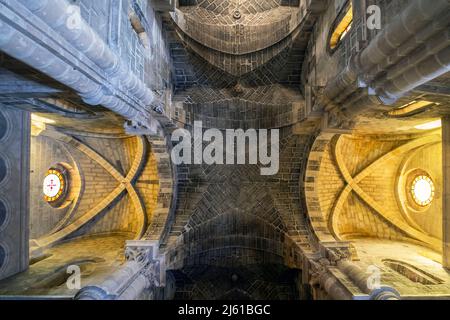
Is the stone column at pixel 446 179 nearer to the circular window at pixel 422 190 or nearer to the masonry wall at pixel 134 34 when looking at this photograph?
the circular window at pixel 422 190

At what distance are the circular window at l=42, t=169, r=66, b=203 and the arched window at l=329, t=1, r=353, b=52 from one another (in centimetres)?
1022

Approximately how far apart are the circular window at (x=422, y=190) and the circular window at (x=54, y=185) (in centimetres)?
1386

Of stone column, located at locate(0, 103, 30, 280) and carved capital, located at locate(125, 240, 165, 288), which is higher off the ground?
stone column, located at locate(0, 103, 30, 280)

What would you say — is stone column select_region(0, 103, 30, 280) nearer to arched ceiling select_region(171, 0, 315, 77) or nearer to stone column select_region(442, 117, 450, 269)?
arched ceiling select_region(171, 0, 315, 77)

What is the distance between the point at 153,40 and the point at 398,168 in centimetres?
1036

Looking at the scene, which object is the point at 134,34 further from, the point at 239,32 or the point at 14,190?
the point at 239,32

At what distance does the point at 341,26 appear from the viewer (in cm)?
538

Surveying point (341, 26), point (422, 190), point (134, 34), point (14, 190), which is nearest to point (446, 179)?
point (422, 190)

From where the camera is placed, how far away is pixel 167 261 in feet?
24.8

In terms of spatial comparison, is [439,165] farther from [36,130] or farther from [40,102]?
[36,130]

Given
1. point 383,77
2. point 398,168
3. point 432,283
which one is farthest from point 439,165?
point 383,77

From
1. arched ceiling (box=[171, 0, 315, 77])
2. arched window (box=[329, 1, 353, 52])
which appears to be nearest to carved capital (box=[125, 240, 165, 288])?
arched ceiling (box=[171, 0, 315, 77])

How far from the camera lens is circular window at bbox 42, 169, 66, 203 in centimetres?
912

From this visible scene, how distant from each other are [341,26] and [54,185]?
421 inches
